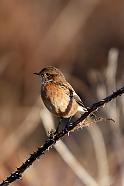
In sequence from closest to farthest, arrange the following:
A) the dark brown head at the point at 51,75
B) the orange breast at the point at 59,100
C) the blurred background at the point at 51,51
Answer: the orange breast at the point at 59,100
the dark brown head at the point at 51,75
the blurred background at the point at 51,51

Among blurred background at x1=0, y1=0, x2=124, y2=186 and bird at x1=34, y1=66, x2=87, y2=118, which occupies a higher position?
blurred background at x1=0, y1=0, x2=124, y2=186

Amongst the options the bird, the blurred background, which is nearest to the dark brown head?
the bird

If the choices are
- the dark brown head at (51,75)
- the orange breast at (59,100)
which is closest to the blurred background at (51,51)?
the dark brown head at (51,75)

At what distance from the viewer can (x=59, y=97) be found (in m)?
3.64

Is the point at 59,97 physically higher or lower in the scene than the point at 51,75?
lower

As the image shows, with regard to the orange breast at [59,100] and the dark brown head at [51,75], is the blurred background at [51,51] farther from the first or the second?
the orange breast at [59,100]

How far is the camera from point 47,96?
3.65 m

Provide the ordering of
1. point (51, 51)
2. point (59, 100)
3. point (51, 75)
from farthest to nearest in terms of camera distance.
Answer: point (51, 51), point (51, 75), point (59, 100)

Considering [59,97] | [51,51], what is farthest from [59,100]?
[51,51]

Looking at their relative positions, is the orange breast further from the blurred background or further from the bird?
the blurred background

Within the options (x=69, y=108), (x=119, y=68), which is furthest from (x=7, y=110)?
(x=69, y=108)

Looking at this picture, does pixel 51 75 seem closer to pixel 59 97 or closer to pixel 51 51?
pixel 59 97

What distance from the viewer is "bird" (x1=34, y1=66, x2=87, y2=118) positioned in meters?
3.61

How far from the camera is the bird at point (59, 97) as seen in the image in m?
3.61
